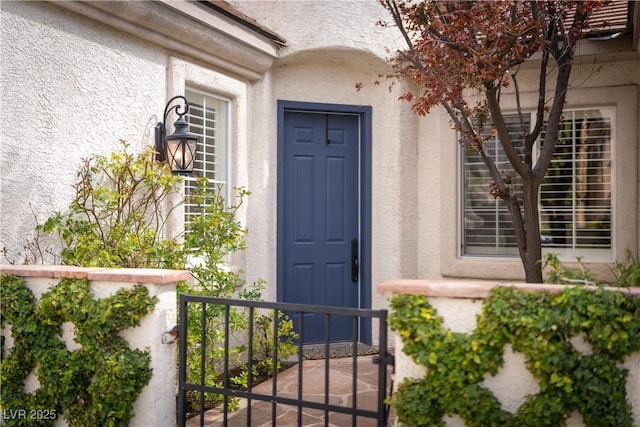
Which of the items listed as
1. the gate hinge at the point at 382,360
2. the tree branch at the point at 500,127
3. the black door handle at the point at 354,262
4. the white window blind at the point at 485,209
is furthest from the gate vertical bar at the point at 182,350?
the white window blind at the point at 485,209

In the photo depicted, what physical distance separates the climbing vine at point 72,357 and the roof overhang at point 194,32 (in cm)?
226

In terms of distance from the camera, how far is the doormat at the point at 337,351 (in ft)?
23.4

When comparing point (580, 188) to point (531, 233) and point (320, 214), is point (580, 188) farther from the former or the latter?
point (320, 214)

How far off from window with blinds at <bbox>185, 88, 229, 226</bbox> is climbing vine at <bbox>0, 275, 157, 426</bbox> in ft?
7.91

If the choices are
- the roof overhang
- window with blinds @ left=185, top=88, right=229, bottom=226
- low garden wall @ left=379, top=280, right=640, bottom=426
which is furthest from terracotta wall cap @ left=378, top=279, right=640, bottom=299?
window with blinds @ left=185, top=88, right=229, bottom=226

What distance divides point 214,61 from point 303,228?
2.16 m

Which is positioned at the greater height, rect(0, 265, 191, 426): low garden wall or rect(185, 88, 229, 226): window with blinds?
rect(185, 88, 229, 226): window with blinds

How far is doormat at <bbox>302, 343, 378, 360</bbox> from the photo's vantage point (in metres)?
7.12

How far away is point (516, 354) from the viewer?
327 centimetres

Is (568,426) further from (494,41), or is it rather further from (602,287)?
(494,41)

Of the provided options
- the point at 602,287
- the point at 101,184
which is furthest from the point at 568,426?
the point at 101,184

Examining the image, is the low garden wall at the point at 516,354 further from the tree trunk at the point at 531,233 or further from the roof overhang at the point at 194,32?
the roof overhang at the point at 194,32

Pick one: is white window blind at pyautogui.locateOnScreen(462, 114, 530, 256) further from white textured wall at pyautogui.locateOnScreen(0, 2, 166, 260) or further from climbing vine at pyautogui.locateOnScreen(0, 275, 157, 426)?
climbing vine at pyautogui.locateOnScreen(0, 275, 157, 426)

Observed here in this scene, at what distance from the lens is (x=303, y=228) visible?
7449 millimetres
